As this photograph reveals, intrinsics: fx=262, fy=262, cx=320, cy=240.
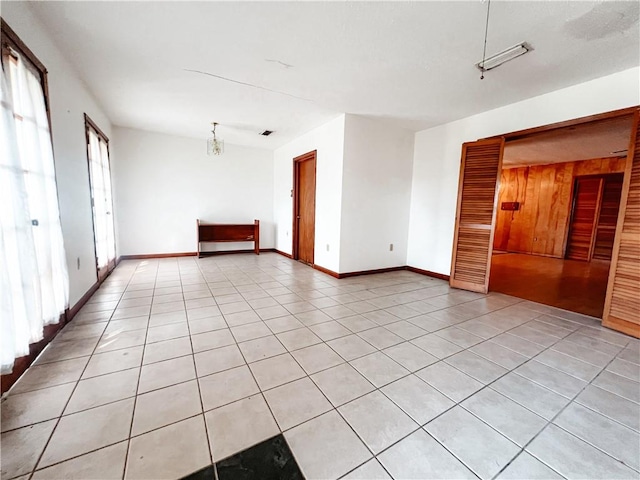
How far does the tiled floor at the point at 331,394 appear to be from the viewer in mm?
1221

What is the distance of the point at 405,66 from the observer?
2609 millimetres

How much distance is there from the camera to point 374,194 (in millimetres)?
4520

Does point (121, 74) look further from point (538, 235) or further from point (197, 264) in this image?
point (538, 235)

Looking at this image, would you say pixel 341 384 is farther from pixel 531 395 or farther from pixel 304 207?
pixel 304 207

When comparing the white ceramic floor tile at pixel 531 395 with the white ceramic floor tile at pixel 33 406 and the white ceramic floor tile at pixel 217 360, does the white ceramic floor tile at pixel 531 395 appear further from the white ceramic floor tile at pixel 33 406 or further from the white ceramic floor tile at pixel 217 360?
the white ceramic floor tile at pixel 33 406

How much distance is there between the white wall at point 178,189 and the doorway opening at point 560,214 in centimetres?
523

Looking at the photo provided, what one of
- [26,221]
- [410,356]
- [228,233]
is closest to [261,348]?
[410,356]

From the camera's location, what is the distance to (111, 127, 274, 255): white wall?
17.2 ft

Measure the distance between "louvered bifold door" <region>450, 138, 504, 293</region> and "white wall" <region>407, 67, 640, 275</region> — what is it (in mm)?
277

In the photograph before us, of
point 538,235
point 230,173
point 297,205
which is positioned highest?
point 230,173

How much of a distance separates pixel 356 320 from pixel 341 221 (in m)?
1.88

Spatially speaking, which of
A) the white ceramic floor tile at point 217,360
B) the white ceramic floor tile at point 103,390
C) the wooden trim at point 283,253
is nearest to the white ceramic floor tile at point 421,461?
the white ceramic floor tile at point 217,360

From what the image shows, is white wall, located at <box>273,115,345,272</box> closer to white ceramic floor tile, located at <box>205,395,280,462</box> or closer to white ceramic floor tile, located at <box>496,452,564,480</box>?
white ceramic floor tile, located at <box>205,395,280,462</box>

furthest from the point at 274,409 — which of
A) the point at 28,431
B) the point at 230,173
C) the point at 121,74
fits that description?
the point at 230,173
